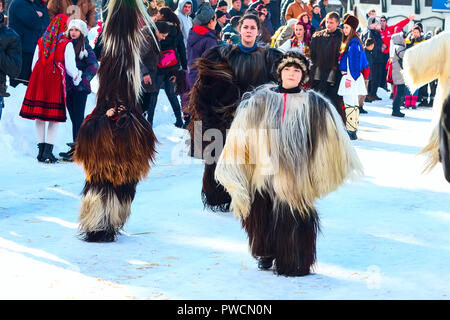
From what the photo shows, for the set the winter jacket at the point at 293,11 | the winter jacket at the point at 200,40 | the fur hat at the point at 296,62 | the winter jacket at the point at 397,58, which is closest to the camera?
the fur hat at the point at 296,62

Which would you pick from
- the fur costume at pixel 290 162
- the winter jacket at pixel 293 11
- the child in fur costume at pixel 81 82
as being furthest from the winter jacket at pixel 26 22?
the winter jacket at pixel 293 11

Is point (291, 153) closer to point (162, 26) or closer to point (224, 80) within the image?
point (224, 80)

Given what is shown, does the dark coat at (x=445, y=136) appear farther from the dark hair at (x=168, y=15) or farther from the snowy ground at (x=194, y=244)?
the dark hair at (x=168, y=15)

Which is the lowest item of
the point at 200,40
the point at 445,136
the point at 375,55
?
the point at 375,55

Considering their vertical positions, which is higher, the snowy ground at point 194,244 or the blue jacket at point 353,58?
the blue jacket at point 353,58

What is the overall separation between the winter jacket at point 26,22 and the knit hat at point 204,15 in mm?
2222

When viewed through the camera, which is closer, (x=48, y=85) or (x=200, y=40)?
(x=48, y=85)

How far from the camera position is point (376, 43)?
19641 millimetres

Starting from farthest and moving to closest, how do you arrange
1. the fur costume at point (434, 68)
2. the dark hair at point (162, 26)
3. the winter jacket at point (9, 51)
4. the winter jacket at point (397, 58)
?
the winter jacket at point (397, 58) < the dark hair at point (162, 26) < the winter jacket at point (9, 51) < the fur costume at point (434, 68)

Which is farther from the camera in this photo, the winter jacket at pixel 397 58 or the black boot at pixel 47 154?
the winter jacket at pixel 397 58

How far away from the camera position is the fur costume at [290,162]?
582 centimetres

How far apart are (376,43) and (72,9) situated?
9.71 metres

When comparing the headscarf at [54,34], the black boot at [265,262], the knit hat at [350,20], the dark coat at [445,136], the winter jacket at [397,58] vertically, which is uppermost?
the knit hat at [350,20]

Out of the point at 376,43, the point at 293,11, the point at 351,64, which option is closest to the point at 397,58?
the point at 376,43
